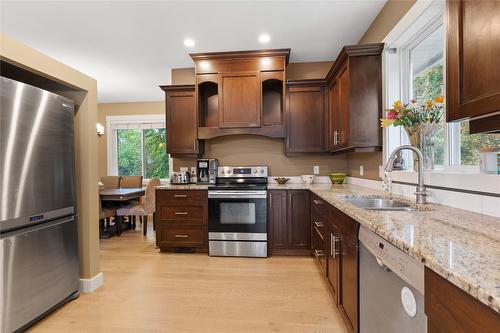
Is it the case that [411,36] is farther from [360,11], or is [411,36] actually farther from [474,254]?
[474,254]

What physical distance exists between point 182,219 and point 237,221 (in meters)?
0.73

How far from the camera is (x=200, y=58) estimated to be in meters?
3.44

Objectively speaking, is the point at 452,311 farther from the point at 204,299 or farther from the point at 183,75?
the point at 183,75

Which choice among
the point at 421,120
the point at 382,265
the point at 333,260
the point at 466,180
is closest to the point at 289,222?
the point at 333,260

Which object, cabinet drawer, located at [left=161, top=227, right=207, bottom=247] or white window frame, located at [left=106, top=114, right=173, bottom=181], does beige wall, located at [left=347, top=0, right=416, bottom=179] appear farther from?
white window frame, located at [left=106, top=114, right=173, bottom=181]

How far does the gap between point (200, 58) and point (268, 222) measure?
238 cm

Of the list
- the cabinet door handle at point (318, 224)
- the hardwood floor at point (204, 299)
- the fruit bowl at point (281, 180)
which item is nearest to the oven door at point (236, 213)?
the hardwood floor at point (204, 299)

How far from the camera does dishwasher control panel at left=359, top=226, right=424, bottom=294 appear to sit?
0.80 m

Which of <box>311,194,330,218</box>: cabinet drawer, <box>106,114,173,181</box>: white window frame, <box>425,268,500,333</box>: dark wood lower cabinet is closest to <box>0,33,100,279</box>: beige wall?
<box>311,194,330,218</box>: cabinet drawer

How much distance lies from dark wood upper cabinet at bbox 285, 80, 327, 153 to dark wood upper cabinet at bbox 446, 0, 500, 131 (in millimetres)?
2397

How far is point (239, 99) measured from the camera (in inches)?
135

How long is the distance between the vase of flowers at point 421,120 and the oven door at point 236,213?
1.73m

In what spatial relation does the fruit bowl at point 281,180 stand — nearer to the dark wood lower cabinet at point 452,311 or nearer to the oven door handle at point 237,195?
the oven door handle at point 237,195

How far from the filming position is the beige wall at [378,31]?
7.16 ft
